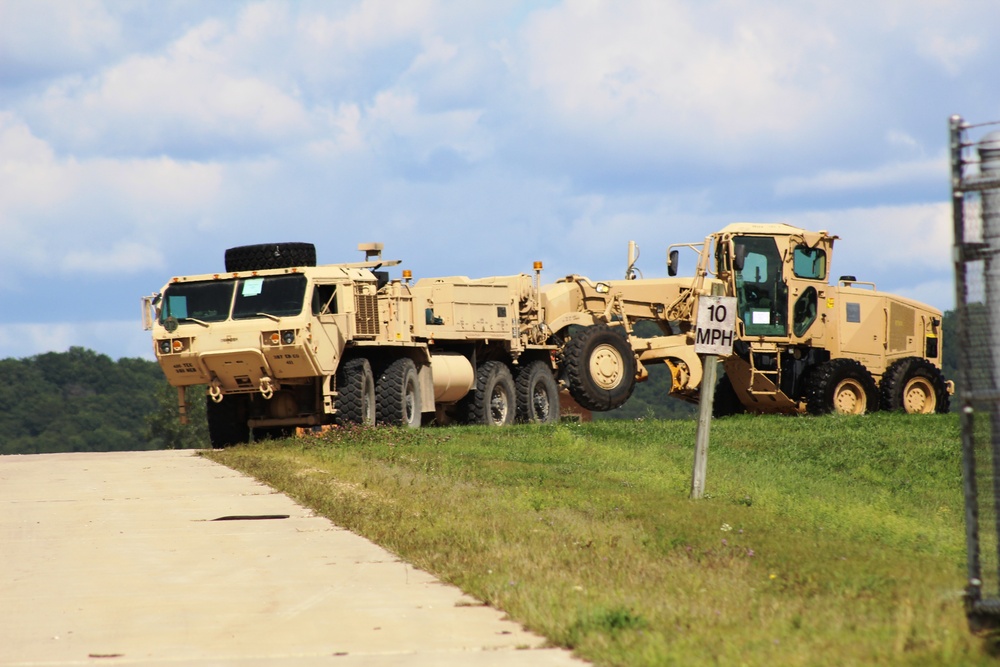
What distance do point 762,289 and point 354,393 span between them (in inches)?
391

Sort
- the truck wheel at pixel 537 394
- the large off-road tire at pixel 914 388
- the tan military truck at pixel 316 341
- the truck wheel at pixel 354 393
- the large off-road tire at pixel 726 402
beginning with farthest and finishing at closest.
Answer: the large off-road tire at pixel 726 402, the large off-road tire at pixel 914 388, the truck wheel at pixel 537 394, the truck wheel at pixel 354 393, the tan military truck at pixel 316 341

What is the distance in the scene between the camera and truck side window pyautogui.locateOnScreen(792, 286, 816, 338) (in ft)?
99.8

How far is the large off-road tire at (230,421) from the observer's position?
25.4 m

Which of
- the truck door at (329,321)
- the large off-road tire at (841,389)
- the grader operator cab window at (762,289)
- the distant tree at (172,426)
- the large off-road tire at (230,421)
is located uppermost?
the grader operator cab window at (762,289)

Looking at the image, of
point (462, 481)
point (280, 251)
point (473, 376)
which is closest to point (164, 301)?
point (280, 251)

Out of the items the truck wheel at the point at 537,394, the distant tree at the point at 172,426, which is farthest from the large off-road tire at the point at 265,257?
the distant tree at the point at 172,426

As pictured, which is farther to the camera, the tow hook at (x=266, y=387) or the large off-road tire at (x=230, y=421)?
the large off-road tire at (x=230, y=421)

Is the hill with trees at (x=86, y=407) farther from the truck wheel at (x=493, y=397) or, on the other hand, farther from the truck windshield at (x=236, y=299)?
the truck windshield at (x=236, y=299)

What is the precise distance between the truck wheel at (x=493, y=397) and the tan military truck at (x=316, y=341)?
4cm

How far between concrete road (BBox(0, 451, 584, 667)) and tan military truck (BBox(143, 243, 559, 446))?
7.92 metres

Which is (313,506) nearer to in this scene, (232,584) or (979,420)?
(232,584)

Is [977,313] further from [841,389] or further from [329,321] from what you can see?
[841,389]

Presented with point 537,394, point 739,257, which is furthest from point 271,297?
point 739,257

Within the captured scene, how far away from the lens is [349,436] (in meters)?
22.1
